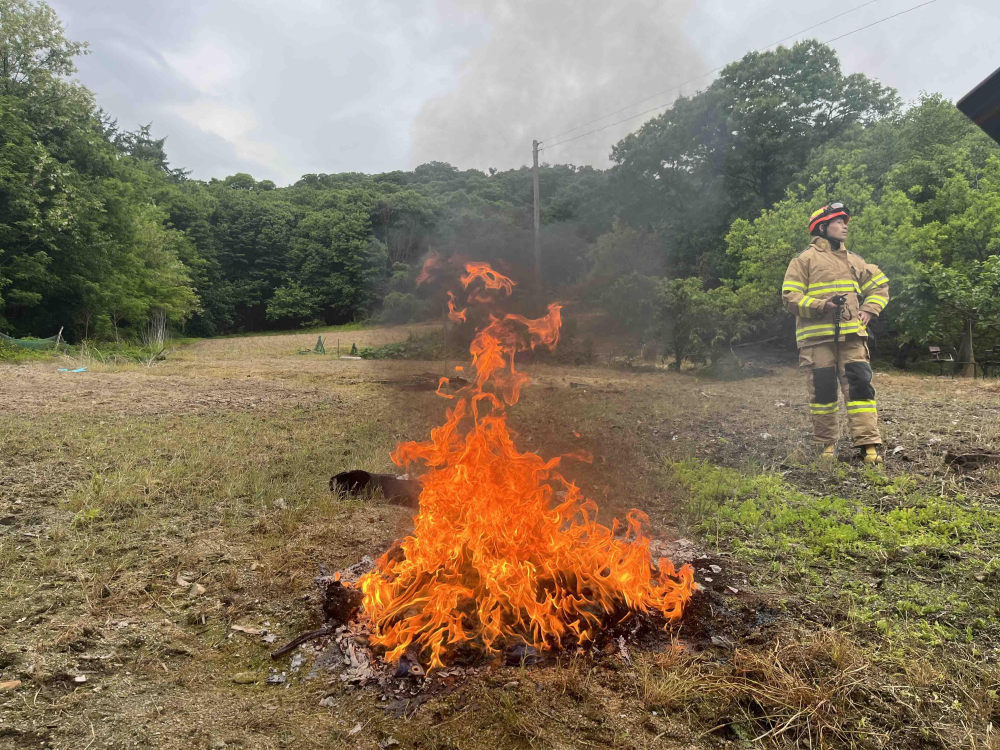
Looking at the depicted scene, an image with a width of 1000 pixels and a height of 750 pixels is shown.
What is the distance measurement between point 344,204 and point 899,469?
150 ft

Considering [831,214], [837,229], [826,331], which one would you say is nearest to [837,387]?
[826,331]

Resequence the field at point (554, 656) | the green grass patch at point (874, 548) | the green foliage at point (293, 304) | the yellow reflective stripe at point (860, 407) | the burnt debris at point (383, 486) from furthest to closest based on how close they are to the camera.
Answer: the green foliage at point (293, 304) < the yellow reflective stripe at point (860, 407) < the burnt debris at point (383, 486) < the green grass patch at point (874, 548) < the field at point (554, 656)

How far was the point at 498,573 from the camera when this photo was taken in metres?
2.96

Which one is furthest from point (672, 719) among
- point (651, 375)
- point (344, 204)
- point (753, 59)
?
point (344, 204)

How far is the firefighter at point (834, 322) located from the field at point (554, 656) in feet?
1.46

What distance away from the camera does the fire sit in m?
2.79

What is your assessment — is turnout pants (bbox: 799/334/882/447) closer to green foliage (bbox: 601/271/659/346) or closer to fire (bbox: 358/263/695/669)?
fire (bbox: 358/263/695/669)

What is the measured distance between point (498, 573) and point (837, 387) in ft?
15.3

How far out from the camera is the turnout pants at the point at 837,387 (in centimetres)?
572

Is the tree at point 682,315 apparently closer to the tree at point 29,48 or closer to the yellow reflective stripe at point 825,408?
the yellow reflective stripe at point 825,408

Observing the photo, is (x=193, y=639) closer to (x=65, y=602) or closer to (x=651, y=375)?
(x=65, y=602)

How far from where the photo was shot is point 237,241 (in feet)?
148

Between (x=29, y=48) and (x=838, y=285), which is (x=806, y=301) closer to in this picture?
(x=838, y=285)

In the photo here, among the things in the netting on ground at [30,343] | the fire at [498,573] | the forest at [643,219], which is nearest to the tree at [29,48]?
the forest at [643,219]
